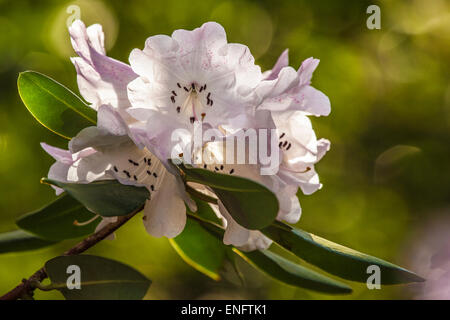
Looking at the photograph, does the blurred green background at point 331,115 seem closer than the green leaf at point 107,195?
No

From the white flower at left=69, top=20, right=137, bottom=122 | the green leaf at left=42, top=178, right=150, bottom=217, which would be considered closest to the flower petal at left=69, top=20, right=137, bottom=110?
the white flower at left=69, top=20, right=137, bottom=122

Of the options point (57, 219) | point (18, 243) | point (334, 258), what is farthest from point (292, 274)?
point (18, 243)

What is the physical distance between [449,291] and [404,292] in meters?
0.77

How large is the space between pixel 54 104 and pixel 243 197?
31 centimetres

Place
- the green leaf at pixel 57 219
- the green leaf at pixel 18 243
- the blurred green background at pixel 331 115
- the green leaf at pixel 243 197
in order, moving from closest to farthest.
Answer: the green leaf at pixel 243 197 < the green leaf at pixel 57 219 < the green leaf at pixel 18 243 < the blurred green background at pixel 331 115

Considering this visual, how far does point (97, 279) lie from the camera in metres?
0.82

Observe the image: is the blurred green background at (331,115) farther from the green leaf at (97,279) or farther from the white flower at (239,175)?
the white flower at (239,175)

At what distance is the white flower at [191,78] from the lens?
711 mm

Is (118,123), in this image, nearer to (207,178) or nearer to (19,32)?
(207,178)

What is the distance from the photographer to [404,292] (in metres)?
1.95

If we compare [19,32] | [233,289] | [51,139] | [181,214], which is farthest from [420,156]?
[181,214]

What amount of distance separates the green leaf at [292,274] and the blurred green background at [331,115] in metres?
1.44

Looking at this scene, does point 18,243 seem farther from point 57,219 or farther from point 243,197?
point 243,197

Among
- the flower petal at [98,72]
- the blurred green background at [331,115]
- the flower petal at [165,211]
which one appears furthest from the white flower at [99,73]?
the blurred green background at [331,115]
